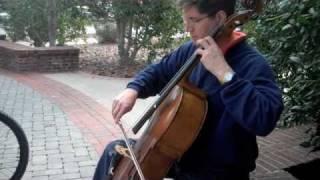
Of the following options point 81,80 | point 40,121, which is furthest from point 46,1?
point 40,121

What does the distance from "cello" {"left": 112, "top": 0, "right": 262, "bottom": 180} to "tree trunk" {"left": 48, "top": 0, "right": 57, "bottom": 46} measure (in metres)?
8.66

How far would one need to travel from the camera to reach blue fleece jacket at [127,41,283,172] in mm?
1815

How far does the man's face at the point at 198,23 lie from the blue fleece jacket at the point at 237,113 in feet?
0.43

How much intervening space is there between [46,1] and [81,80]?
2.59 meters

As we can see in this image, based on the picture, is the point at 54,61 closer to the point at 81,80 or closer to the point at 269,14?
the point at 81,80

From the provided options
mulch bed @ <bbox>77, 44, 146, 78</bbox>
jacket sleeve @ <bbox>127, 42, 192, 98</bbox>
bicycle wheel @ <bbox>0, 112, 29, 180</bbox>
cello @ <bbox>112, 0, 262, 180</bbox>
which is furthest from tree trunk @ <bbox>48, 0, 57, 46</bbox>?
cello @ <bbox>112, 0, 262, 180</bbox>

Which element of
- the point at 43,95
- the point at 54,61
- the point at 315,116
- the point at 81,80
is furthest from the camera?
the point at 54,61

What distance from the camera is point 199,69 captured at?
2242 mm

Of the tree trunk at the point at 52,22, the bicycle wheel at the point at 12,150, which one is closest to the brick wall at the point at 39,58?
the tree trunk at the point at 52,22

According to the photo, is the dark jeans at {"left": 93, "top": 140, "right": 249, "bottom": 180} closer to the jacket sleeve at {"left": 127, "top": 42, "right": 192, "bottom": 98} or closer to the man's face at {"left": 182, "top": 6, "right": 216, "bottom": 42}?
the jacket sleeve at {"left": 127, "top": 42, "right": 192, "bottom": 98}

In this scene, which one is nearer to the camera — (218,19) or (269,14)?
(218,19)

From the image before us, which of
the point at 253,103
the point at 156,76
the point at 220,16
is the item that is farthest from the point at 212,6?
the point at 156,76

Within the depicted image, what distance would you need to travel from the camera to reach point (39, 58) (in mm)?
9602

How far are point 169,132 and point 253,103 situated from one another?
408mm
